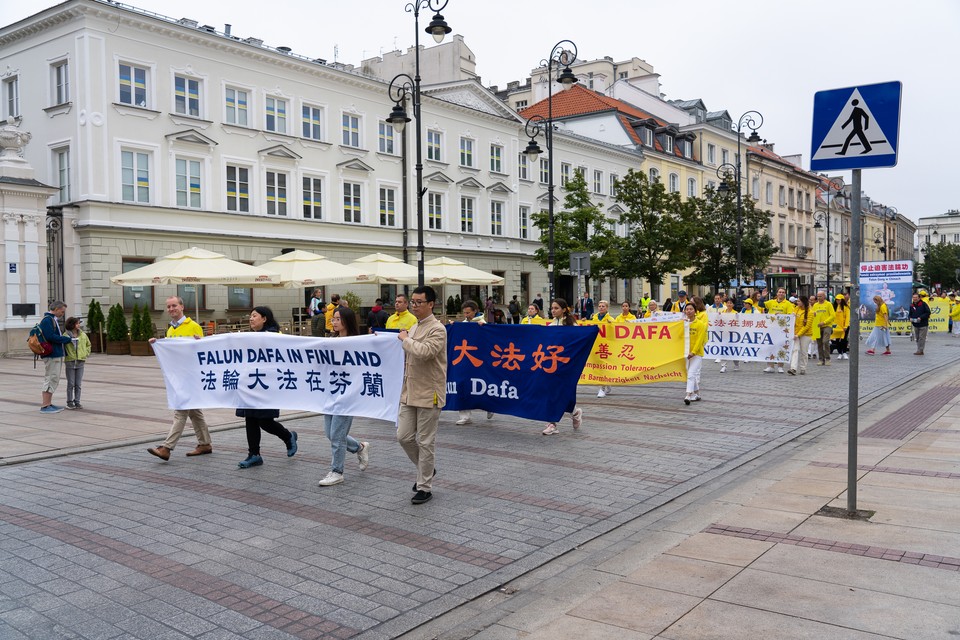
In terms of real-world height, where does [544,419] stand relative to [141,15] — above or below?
below

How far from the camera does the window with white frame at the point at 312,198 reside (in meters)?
35.5

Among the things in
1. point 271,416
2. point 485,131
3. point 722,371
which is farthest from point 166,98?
point 271,416

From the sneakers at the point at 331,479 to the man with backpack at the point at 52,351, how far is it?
7.52m

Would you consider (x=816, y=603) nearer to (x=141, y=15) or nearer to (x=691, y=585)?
(x=691, y=585)

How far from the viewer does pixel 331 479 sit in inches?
311

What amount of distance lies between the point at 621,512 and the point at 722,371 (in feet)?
45.3

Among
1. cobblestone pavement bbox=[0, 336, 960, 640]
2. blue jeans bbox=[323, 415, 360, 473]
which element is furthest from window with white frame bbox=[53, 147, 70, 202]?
blue jeans bbox=[323, 415, 360, 473]

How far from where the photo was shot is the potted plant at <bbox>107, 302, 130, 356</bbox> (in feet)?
86.1

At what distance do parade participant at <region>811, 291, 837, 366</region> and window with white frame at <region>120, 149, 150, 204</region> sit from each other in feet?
76.1

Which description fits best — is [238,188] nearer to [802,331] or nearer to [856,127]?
[802,331]

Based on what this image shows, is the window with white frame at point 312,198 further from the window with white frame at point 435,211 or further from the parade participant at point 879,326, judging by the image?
the parade participant at point 879,326

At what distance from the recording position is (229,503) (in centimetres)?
729

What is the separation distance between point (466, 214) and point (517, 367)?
33710 mm

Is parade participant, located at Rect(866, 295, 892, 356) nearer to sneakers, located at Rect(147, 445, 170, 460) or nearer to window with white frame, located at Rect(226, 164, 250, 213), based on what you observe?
sneakers, located at Rect(147, 445, 170, 460)
